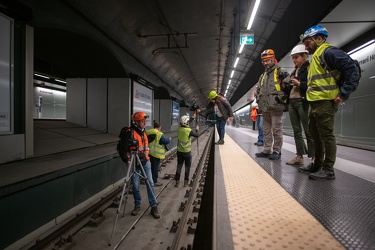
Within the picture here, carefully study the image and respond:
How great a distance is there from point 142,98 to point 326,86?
414 inches

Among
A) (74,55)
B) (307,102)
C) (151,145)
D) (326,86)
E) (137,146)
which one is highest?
(74,55)

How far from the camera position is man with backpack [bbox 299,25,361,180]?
7.88 feet

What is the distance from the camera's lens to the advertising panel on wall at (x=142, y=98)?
11188mm

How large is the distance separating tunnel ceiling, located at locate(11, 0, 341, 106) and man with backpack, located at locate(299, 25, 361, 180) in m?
3.25

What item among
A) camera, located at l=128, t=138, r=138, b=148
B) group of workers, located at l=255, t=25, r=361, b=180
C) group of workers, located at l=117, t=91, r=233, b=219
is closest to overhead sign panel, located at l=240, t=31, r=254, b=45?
group of workers, located at l=117, t=91, r=233, b=219

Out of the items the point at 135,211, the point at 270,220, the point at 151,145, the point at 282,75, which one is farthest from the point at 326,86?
the point at 151,145

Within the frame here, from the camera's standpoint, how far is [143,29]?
30.3 feet

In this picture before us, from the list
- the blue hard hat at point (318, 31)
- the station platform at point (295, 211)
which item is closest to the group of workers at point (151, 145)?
the station platform at point (295, 211)

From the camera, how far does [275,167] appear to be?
3490 mm

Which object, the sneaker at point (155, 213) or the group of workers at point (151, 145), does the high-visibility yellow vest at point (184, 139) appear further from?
the sneaker at point (155, 213)

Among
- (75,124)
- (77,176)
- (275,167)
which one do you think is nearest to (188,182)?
(77,176)

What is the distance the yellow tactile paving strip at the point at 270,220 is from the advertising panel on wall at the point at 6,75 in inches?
178

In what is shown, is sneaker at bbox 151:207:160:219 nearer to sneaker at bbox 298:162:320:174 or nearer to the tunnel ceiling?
sneaker at bbox 298:162:320:174

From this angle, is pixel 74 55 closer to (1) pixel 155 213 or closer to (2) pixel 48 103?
(2) pixel 48 103
